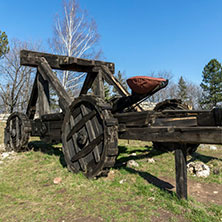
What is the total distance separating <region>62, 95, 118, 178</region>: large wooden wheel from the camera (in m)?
3.68

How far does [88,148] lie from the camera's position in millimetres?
4102

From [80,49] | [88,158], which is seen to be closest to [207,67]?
[80,49]

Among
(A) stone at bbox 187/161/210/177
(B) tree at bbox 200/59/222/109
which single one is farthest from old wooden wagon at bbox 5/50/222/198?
(B) tree at bbox 200/59/222/109

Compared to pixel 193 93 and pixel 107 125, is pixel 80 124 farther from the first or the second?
pixel 193 93

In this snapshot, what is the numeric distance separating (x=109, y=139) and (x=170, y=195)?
52.0 inches

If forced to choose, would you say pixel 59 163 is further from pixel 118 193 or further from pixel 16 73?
pixel 16 73

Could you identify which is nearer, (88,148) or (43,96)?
(88,148)

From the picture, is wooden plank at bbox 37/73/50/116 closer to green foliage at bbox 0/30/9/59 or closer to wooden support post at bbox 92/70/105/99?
wooden support post at bbox 92/70/105/99

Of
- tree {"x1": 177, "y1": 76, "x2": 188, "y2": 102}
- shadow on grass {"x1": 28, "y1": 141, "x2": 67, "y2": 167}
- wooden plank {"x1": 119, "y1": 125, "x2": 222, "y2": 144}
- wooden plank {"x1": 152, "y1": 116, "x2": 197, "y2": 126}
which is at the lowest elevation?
shadow on grass {"x1": 28, "y1": 141, "x2": 67, "y2": 167}

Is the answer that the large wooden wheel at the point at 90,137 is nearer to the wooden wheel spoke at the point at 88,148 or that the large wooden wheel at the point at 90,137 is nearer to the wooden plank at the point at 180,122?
the wooden wheel spoke at the point at 88,148

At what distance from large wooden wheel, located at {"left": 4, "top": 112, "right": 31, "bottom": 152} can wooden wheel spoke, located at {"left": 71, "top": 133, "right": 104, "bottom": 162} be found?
9.60ft

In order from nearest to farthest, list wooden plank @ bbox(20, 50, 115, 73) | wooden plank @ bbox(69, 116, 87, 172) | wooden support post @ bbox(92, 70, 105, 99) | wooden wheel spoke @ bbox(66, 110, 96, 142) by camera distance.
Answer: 1. wooden wheel spoke @ bbox(66, 110, 96, 142)
2. wooden plank @ bbox(69, 116, 87, 172)
3. wooden plank @ bbox(20, 50, 115, 73)
4. wooden support post @ bbox(92, 70, 105, 99)

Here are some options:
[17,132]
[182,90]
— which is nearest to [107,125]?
[17,132]

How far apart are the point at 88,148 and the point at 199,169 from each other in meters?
2.51
